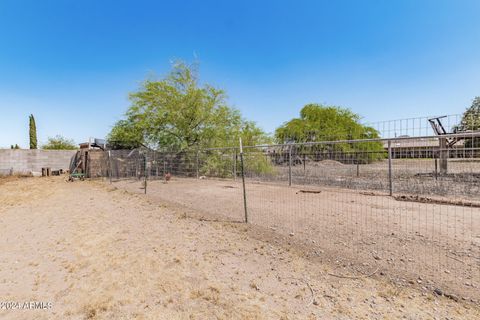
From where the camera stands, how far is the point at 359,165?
22.3ft

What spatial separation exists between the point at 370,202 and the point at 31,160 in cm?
2160

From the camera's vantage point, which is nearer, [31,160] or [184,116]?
[184,116]

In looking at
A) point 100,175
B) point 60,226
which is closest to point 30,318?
point 60,226

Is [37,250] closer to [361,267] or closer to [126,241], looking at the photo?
[126,241]

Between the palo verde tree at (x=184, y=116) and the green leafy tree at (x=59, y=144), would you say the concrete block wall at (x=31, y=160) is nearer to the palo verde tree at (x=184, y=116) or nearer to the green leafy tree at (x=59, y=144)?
the palo verde tree at (x=184, y=116)

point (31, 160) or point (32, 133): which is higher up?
point (32, 133)

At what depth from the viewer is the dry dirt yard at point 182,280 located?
2332mm

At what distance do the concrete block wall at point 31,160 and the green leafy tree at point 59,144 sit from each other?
44.1 feet

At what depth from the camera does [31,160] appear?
17750 mm

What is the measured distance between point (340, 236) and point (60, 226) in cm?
566

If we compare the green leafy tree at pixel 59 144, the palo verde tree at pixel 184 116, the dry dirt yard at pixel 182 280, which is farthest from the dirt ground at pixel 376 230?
the green leafy tree at pixel 59 144

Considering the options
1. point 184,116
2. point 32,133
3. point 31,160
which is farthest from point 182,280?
point 32,133

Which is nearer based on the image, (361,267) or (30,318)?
(30,318)

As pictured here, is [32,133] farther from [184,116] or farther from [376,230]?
[376,230]
